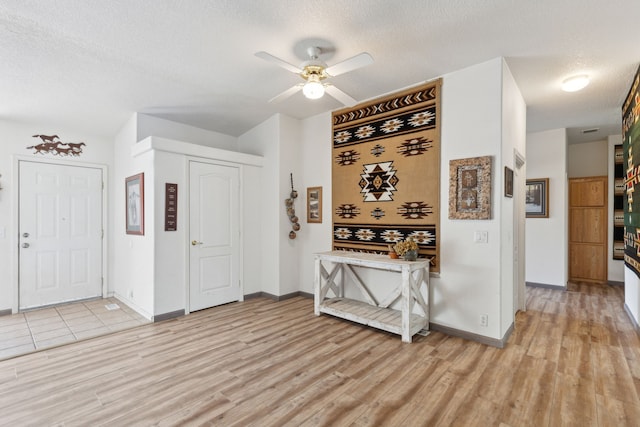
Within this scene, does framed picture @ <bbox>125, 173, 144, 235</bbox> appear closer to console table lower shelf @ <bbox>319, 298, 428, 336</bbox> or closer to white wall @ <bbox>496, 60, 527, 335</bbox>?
console table lower shelf @ <bbox>319, 298, 428, 336</bbox>

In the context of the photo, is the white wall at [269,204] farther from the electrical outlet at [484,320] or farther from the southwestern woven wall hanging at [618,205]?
the southwestern woven wall hanging at [618,205]

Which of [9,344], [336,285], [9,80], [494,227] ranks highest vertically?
[9,80]

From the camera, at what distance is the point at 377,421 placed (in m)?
1.91

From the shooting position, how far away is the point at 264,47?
2674mm

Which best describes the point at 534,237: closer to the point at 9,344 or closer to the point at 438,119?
the point at 438,119

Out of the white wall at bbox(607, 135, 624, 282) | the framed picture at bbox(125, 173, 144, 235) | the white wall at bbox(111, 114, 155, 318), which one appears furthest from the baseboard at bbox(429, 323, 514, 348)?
the white wall at bbox(607, 135, 624, 282)

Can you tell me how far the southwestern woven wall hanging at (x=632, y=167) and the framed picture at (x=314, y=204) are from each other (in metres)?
3.56

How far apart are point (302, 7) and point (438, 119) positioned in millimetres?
1881

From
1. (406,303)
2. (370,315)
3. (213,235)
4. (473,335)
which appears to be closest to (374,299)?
(370,315)

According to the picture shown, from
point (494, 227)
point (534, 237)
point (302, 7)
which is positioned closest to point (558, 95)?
point (494, 227)

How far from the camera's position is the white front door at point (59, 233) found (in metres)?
4.21

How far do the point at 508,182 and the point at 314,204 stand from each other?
Answer: 2.53m

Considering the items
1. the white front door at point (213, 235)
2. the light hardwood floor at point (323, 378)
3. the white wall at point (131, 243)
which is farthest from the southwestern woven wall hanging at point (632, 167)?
the white wall at point (131, 243)

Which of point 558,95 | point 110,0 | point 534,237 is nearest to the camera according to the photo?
point 110,0
